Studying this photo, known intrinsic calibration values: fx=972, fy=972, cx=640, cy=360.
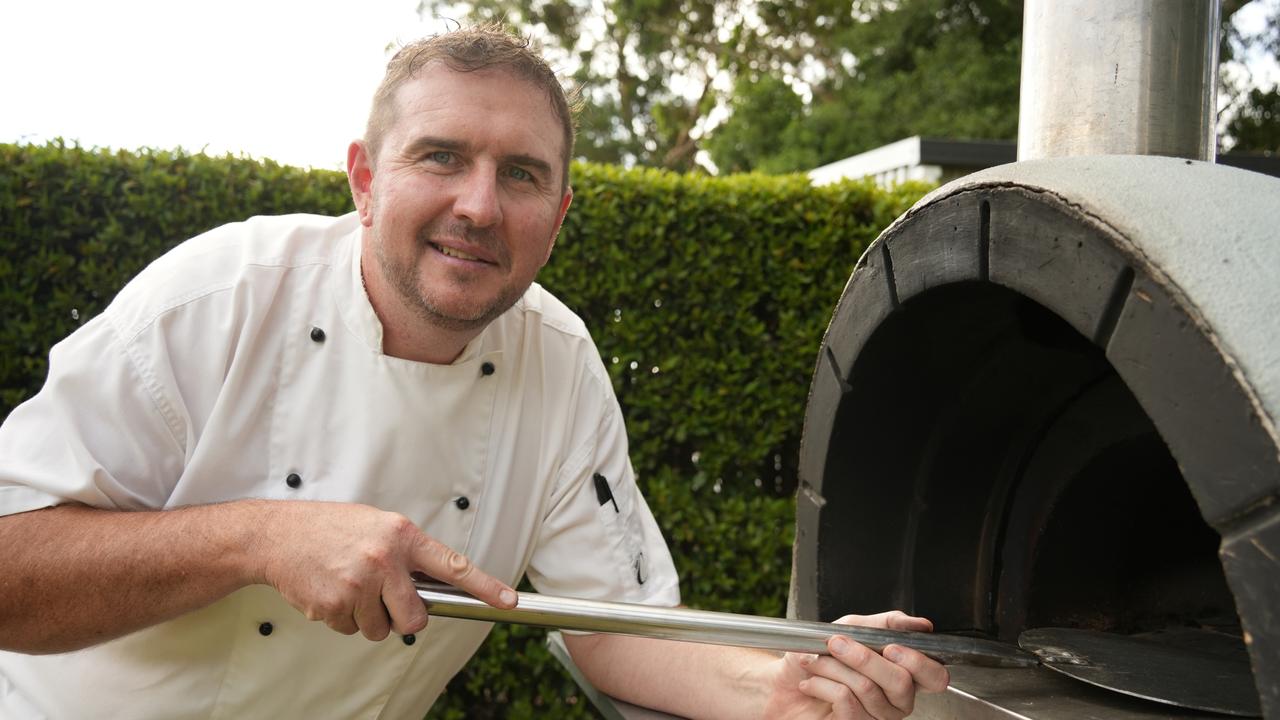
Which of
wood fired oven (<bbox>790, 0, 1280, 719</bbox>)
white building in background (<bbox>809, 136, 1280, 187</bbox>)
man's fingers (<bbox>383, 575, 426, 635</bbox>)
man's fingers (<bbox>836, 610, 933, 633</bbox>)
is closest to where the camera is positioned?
wood fired oven (<bbox>790, 0, 1280, 719</bbox>)

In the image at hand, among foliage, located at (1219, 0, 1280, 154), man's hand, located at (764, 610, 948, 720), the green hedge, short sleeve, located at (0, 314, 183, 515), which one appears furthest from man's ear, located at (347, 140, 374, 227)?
foliage, located at (1219, 0, 1280, 154)

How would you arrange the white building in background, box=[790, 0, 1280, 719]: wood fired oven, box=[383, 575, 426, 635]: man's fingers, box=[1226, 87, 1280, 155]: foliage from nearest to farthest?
box=[790, 0, 1280, 719]: wood fired oven, box=[383, 575, 426, 635]: man's fingers, the white building in background, box=[1226, 87, 1280, 155]: foliage

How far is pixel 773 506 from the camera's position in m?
3.29

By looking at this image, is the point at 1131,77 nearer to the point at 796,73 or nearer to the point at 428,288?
the point at 428,288

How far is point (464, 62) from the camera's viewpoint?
1.50 metres

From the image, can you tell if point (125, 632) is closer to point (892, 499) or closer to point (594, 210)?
point (892, 499)

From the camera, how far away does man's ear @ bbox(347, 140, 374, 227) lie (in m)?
1.59

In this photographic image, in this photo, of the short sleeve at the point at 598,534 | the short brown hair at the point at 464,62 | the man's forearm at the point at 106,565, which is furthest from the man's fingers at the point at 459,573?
the short brown hair at the point at 464,62

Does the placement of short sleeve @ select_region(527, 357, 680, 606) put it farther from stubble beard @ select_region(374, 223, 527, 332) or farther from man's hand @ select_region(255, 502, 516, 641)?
man's hand @ select_region(255, 502, 516, 641)

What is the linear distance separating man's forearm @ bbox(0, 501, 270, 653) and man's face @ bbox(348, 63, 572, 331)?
417 mm

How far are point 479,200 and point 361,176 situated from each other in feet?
0.92

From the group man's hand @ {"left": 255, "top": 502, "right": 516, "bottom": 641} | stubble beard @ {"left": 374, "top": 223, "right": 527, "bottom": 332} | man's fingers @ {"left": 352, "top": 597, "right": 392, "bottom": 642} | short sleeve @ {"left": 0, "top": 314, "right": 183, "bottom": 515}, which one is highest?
stubble beard @ {"left": 374, "top": 223, "right": 527, "bottom": 332}

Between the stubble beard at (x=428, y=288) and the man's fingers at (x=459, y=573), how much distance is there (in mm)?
429

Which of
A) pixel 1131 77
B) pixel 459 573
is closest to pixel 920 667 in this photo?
pixel 459 573
